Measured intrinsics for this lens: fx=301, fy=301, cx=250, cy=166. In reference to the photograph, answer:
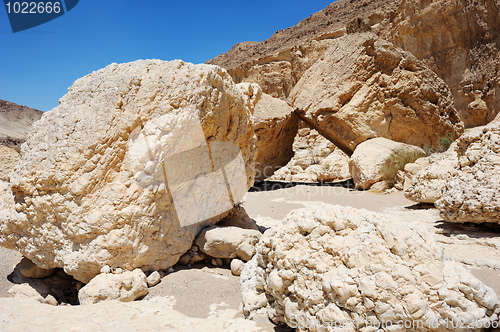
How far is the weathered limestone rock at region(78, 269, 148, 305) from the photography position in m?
2.16

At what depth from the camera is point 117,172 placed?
2.48m

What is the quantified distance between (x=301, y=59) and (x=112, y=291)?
17720 mm

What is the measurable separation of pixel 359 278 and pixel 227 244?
1.54 metres

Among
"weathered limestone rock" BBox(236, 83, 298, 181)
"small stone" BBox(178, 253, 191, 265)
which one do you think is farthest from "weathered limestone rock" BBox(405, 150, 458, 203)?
"weathered limestone rock" BBox(236, 83, 298, 181)

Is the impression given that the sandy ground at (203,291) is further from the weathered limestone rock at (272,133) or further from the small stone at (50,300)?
the weathered limestone rock at (272,133)

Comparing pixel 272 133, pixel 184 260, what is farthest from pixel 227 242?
pixel 272 133

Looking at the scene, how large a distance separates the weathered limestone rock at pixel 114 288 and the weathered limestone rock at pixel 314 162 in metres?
7.42

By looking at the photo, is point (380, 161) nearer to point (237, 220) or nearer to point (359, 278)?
point (237, 220)

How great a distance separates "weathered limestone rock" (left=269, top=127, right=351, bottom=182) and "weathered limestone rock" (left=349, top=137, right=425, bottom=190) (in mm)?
2014

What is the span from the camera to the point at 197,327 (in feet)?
5.42

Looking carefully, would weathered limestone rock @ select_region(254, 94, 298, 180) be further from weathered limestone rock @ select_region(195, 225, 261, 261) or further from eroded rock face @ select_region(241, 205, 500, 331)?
eroded rock face @ select_region(241, 205, 500, 331)

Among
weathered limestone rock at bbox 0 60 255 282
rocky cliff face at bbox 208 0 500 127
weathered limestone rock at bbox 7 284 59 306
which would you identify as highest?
rocky cliff face at bbox 208 0 500 127

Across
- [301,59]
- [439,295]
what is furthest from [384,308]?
[301,59]

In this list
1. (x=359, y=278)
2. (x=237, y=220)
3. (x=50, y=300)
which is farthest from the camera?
(x=237, y=220)
